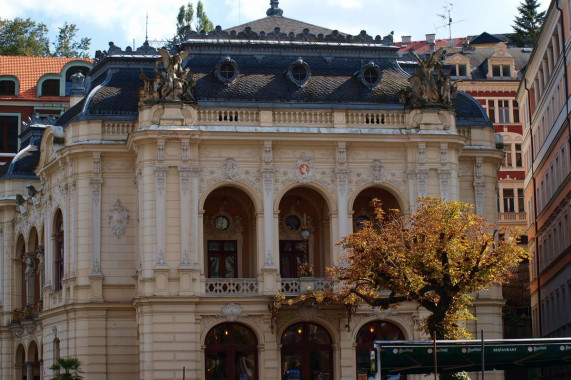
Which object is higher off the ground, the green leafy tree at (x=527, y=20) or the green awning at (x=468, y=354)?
the green leafy tree at (x=527, y=20)

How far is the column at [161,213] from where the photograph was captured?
66000 mm

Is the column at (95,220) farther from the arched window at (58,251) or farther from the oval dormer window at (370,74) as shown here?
the oval dormer window at (370,74)

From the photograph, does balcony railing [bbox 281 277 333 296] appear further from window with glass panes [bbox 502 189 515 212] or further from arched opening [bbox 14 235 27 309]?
window with glass panes [bbox 502 189 515 212]

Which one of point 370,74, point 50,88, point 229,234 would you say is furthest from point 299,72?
point 50,88

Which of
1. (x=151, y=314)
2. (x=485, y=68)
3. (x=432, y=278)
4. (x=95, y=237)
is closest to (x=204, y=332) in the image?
(x=151, y=314)

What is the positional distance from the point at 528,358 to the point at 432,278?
4.88 m

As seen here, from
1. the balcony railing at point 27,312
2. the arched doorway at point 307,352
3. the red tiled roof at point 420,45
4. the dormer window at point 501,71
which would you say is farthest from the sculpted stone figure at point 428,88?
the red tiled roof at point 420,45

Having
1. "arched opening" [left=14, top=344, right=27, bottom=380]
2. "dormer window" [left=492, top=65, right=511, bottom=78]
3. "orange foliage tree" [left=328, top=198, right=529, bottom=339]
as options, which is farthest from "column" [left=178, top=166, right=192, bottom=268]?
"dormer window" [left=492, top=65, right=511, bottom=78]

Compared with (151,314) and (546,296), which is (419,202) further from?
(546,296)

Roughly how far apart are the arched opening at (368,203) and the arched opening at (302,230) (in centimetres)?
161

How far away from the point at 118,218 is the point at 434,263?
64.7ft

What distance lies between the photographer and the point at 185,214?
6656 centimetres

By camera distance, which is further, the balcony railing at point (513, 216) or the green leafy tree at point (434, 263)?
the balcony railing at point (513, 216)

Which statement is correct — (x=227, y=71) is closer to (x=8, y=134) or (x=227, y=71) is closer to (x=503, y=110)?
(x=8, y=134)
